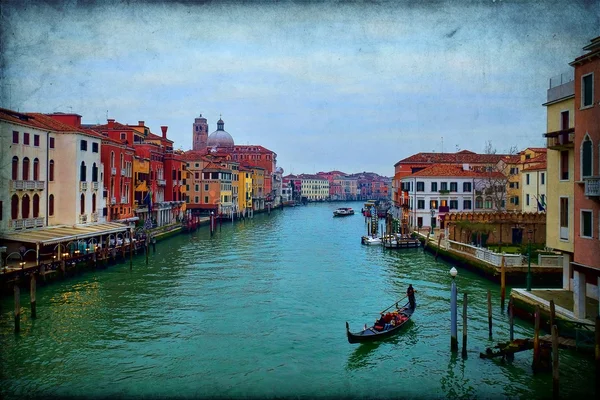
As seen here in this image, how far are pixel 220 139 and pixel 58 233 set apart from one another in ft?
217

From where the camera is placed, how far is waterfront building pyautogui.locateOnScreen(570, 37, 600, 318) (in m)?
9.00

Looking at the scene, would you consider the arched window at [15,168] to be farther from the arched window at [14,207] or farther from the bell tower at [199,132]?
the bell tower at [199,132]

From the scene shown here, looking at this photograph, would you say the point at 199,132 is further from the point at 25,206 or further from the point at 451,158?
the point at 25,206

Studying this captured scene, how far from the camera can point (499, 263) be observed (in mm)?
18062

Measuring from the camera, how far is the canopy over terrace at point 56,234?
56.3 ft

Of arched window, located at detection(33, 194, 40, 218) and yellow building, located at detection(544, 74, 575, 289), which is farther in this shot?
arched window, located at detection(33, 194, 40, 218)

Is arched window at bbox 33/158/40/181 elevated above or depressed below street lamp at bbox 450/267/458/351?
above

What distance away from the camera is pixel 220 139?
277ft

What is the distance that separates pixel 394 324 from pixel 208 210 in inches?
1527

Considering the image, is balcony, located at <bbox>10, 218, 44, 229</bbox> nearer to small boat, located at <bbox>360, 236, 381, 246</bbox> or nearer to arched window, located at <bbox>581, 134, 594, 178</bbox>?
arched window, located at <bbox>581, 134, 594, 178</bbox>

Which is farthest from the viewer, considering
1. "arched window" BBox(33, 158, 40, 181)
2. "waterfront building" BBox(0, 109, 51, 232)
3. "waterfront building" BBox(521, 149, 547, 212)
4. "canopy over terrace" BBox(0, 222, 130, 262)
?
"waterfront building" BBox(521, 149, 547, 212)

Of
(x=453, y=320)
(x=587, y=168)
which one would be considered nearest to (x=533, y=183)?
(x=587, y=168)

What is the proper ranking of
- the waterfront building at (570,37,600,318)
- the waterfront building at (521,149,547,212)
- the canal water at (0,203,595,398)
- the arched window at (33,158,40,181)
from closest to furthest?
the waterfront building at (570,37,600,318) → the canal water at (0,203,595,398) → the arched window at (33,158,40,181) → the waterfront building at (521,149,547,212)

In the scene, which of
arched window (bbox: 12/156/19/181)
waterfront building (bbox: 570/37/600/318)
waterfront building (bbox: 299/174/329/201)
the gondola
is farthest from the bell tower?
waterfront building (bbox: 570/37/600/318)
